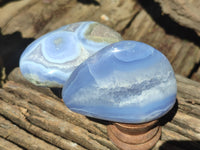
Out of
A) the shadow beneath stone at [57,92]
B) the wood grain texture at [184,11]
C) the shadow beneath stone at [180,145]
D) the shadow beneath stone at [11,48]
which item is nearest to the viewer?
the shadow beneath stone at [180,145]

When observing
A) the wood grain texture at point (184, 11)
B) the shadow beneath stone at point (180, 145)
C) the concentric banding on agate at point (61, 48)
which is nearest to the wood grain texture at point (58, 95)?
the shadow beneath stone at point (180, 145)

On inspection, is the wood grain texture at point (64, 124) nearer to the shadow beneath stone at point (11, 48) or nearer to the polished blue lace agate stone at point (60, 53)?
the polished blue lace agate stone at point (60, 53)

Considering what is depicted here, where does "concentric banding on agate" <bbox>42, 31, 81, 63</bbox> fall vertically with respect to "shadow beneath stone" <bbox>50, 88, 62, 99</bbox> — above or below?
above

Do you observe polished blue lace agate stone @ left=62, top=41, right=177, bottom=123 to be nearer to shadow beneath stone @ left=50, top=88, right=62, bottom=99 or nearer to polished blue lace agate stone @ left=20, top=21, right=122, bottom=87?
polished blue lace agate stone @ left=20, top=21, right=122, bottom=87

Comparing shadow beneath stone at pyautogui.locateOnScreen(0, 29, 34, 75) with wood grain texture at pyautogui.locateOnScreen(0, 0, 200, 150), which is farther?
shadow beneath stone at pyautogui.locateOnScreen(0, 29, 34, 75)

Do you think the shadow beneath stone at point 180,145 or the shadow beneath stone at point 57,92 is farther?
the shadow beneath stone at point 57,92

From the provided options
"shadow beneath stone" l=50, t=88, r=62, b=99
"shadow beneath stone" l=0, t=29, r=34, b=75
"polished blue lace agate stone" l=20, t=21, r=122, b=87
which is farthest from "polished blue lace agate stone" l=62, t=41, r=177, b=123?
"shadow beneath stone" l=0, t=29, r=34, b=75
